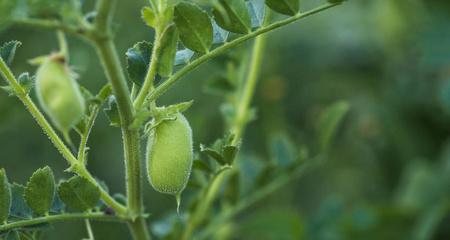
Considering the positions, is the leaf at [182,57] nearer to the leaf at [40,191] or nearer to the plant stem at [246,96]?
the leaf at [40,191]

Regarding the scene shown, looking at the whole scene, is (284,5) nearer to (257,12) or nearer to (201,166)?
(257,12)

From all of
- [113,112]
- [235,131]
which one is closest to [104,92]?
[113,112]

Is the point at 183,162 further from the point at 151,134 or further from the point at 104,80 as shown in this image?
the point at 104,80

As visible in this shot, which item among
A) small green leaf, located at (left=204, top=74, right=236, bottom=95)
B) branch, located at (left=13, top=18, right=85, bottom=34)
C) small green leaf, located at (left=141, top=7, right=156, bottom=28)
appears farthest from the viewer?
small green leaf, located at (left=204, top=74, right=236, bottom=95)

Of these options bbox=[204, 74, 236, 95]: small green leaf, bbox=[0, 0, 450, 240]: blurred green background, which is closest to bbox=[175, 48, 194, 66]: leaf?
bbox=[204, 74, 236, 95]: small green leaf

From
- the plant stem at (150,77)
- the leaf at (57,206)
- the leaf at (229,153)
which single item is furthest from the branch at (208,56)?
the leaf at (57,206)

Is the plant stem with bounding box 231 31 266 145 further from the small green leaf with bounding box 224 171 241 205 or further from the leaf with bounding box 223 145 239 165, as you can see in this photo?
the leaf with bounding box 223 145 239 165
